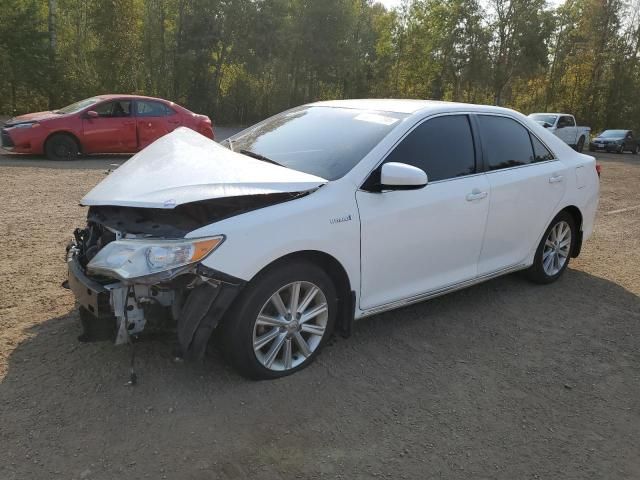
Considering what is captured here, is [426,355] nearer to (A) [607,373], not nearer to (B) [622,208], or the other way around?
(A) [607,373]

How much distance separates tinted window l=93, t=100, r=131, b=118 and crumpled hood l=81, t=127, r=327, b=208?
908cm

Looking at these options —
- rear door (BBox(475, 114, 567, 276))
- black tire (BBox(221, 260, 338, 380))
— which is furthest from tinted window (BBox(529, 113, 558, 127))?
black tire (BBox(221, 260, 338, 380))

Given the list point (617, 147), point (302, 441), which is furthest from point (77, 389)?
point (617, 147)

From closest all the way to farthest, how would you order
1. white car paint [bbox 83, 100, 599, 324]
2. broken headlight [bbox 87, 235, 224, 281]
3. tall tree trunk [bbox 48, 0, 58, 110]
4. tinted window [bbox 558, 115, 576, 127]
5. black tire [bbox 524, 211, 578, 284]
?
broken headlight [bbox 87, 235, 224, 281], white car paint [bbox 83, 100, 599, 324], black tire [bbox 524, 211, 578, 284], tall tree trunk [bbox 48, 0, 58, 110], tinted window [bbox 558, 115, 576, 127]

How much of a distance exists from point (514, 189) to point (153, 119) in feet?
33.2

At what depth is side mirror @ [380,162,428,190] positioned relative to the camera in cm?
352

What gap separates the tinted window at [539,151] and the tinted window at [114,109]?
32.4ft

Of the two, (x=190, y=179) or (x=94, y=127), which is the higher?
(x=190, y=179)

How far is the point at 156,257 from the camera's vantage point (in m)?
2.96

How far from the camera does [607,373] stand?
3799mm

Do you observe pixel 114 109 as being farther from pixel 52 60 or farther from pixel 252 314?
pixel 52 60

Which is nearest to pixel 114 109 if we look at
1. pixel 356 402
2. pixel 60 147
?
pixel 60 147

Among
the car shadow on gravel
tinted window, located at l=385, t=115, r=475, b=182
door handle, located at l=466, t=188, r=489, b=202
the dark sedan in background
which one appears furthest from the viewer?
the dark sedan in background

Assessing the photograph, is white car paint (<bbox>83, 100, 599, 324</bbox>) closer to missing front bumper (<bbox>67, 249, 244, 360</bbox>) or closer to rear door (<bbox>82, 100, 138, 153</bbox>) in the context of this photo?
missing front bumper (<bbox>67, 249, 244, 360</bbox>)
